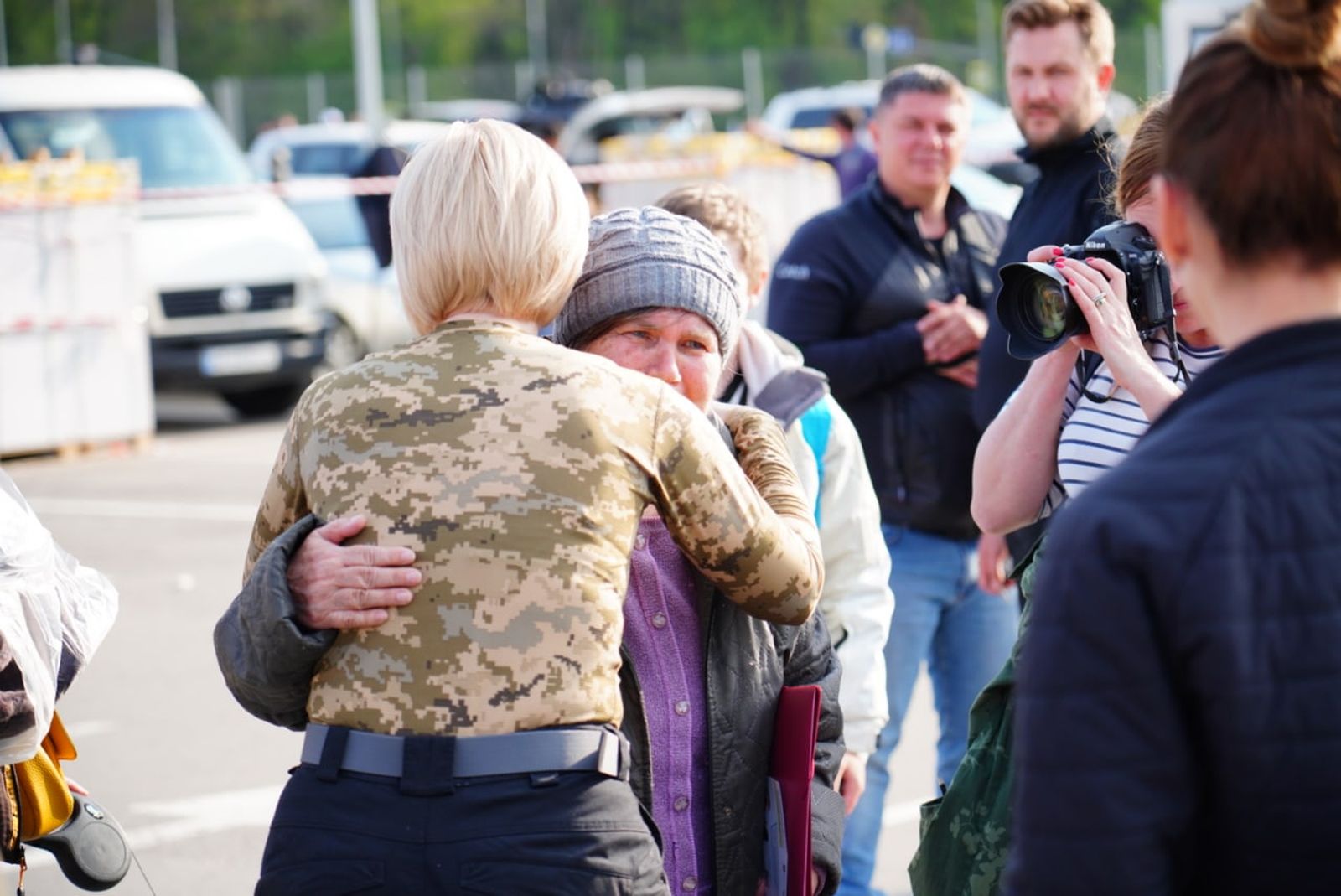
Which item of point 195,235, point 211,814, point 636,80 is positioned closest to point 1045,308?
point 211,814

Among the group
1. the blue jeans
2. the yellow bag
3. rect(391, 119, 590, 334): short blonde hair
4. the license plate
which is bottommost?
the license plate

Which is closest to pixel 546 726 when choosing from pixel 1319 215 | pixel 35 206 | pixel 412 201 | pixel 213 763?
pixel 412 201

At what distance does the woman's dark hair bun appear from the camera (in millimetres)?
1555

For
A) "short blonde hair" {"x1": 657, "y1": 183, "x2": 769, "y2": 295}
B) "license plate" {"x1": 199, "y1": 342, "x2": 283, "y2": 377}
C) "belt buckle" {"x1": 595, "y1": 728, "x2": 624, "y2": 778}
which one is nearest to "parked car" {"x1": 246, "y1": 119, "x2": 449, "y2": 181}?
"license plate" {"x1": 199, "y1": 342, "x2": 283, "y2": 377}

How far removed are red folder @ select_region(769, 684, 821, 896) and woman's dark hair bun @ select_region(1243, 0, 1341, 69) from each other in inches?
48.3

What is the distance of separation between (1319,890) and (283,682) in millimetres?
1250

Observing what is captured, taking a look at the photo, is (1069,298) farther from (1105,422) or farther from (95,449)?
(95,449)

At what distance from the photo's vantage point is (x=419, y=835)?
2.07 m

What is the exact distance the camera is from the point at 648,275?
8.93 ft

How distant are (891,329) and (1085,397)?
1.88 metres

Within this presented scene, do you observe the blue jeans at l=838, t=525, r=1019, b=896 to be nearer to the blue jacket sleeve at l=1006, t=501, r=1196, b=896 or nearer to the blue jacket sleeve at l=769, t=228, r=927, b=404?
the blue jacket sleeve at l=769, t=228, r=927, b=404

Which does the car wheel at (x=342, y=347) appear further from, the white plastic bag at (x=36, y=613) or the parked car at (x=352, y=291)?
the white plastic bag at (x=36, y=613)

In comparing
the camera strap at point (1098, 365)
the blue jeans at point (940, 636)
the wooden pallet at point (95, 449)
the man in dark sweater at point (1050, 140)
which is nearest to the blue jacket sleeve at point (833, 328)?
the man in dark sweater at point (1050, 140)

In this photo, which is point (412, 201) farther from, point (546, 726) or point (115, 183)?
point (115, 183)
